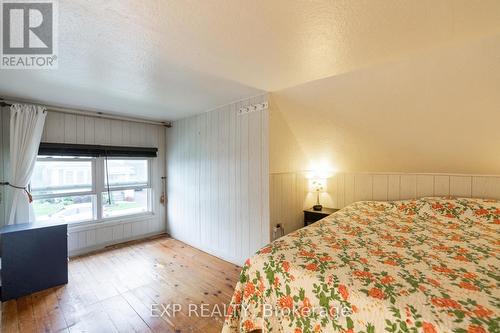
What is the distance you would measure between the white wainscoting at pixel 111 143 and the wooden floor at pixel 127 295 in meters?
0.31

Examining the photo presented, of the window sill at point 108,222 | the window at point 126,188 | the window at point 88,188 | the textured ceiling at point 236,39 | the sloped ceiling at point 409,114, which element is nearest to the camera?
the textured ceiling at point 236,39

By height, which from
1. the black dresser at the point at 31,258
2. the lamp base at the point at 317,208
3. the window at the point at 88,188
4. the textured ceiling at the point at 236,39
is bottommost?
the black dresser at the point at 31,258

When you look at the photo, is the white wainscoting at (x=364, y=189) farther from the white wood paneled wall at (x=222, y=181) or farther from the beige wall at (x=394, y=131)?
the white wood paneled wall at (x=222, y=181)

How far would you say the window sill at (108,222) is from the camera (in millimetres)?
3293

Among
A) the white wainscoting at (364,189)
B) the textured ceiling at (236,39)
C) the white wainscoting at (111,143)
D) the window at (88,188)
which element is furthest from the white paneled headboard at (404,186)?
the window at (88,188)

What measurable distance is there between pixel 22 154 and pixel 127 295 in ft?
7.27

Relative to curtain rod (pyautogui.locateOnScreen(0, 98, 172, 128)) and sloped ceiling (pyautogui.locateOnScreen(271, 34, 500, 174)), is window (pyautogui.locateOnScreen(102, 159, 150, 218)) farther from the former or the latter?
sloped ceiling (pyautogui.locateOnScreen(271, 34, 500, 174))

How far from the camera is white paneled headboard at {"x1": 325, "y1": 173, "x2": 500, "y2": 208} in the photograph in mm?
2465

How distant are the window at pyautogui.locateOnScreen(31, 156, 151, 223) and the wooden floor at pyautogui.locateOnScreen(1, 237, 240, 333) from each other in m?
0.72

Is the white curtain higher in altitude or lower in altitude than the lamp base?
higher

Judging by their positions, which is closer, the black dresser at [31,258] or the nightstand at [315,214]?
the black dresser at [31,258]

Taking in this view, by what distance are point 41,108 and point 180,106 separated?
5.83ft

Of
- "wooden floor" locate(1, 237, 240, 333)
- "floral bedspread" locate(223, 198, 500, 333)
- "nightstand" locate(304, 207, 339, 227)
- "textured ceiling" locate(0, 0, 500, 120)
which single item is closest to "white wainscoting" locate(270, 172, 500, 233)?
"nightstand" locate(304, 207, 339, 227)

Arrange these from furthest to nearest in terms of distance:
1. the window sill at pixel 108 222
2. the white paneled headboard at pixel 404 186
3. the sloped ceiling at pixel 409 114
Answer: the window sill at pixel 108 222 → the white paneled headboard at pixel 404 186 → the sloped ceiling at pixel 409 114
